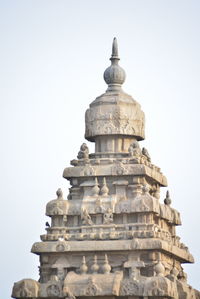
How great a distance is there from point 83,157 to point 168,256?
6.34m

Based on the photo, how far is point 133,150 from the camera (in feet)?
269

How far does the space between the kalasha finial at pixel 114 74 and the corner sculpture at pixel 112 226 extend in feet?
0.23

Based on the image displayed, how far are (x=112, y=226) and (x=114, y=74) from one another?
8154 millimetres

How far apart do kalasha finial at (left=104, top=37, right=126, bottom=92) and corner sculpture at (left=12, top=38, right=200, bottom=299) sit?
70 mm

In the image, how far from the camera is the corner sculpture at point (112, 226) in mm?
79125

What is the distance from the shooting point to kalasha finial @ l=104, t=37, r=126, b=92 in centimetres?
8425

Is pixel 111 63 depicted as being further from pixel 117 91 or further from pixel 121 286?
pixel 121 286

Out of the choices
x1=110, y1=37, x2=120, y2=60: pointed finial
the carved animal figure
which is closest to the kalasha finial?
x1=110, y1=37, x2=120, y2=60: pointed finial

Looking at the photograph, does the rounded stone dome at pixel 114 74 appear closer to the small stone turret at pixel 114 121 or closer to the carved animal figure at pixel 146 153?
the small stone turret at pixel 114 121

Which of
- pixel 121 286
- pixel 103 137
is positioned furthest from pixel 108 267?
pixel 103 137

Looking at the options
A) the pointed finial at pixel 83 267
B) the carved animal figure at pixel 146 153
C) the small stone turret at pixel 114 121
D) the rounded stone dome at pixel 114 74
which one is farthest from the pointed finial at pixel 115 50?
the pointed finial at pixel 83 267

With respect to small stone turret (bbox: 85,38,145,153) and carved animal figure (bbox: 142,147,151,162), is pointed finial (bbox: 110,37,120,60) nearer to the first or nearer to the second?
small stone turret (bbox: 85,38,145,153)

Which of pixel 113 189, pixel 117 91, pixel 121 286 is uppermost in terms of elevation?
pixel 117 91

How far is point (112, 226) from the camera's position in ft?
264
